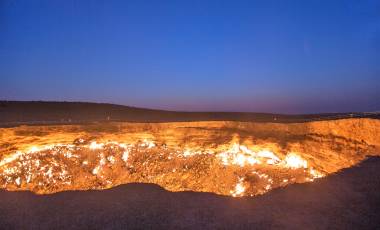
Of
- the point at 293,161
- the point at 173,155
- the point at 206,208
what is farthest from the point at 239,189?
the point at 173,155

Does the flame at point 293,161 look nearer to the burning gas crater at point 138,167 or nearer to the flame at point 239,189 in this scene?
the burning gas crater at point 138,167

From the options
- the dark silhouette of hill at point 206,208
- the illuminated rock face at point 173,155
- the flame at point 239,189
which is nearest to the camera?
the dark silhouette of hill at point 206,208

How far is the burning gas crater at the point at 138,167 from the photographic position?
677 centimetres

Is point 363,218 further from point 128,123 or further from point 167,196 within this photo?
point 128,123

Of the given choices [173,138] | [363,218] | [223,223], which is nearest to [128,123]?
[173,138]

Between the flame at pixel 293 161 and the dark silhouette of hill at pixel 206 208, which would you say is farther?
the flame at pixel 293 161

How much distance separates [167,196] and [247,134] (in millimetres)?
1967

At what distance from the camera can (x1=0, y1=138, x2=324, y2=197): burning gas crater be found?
6.77 meters

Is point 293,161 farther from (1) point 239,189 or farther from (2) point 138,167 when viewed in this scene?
(2) point 138,167

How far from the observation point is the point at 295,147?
6.82 meters

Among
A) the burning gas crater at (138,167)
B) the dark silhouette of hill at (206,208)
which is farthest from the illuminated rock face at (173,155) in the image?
the dark silhouette of hill at (206,208)

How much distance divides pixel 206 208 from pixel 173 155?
1.54 metres

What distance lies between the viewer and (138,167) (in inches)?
281

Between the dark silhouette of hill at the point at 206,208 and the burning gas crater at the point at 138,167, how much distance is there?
309mm
